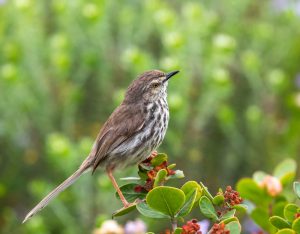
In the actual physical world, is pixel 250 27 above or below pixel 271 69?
above

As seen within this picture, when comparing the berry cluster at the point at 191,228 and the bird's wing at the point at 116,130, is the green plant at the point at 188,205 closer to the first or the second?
the berry cluster at the point at 191,228

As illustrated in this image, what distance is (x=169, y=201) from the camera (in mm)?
2533

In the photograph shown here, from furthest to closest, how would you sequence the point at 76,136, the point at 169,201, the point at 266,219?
the point at 76,136, the point at 266,219, the point at 169,201

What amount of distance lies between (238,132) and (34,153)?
2102 millimetres

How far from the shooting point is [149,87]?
15.7ft

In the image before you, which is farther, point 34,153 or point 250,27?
point 250,27

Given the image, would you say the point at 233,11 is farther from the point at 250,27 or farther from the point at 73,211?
the point at 73,211

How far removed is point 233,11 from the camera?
8609mm

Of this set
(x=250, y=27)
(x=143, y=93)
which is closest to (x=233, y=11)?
(x=250, y=27)

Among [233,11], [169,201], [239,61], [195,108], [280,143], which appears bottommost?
[169,201]

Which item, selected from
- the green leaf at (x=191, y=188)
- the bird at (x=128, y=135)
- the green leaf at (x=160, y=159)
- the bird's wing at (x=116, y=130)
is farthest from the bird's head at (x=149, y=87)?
the green leaf at (x=191, y=188)

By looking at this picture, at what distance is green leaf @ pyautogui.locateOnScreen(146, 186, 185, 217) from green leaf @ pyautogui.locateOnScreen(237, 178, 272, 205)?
770 millimetres

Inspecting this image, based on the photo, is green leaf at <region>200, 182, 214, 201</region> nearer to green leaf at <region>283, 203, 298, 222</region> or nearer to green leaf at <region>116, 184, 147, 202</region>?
green leaf at <region>283, 203, 298, 222</region>

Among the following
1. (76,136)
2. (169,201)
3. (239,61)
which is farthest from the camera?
(239,61)
